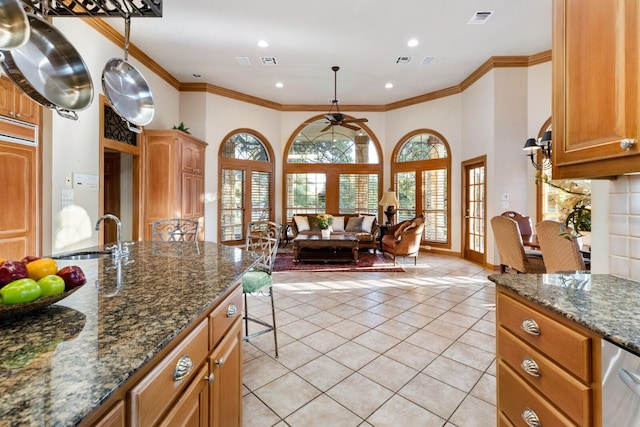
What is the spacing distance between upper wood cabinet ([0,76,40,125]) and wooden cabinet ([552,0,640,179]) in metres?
3.57

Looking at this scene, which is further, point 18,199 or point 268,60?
point 268,60

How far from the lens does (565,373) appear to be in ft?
3.08

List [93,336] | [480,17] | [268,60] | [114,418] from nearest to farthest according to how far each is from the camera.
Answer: [114,418] → [93,336] → [480,17] → [268,60]

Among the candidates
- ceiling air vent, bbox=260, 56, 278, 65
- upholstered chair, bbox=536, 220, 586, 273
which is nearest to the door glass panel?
ceiling air vent, bbox=260, 56, 278, 65

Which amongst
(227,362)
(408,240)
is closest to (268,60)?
(408,240)

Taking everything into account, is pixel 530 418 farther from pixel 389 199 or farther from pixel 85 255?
pixel 389 199

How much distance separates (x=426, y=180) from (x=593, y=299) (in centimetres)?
611

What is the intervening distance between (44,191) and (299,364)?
3.09m

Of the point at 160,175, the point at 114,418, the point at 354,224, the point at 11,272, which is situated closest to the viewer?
the point at 114,418

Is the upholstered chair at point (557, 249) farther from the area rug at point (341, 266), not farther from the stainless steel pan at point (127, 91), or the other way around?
the stainless steel pan at point (127, 91)

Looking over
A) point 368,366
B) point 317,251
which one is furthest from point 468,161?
point 368,366

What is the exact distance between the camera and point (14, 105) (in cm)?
256

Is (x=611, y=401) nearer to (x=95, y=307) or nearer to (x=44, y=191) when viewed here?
(x=95, y=307)

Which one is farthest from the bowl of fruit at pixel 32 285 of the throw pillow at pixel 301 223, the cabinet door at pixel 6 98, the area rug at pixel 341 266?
the throw pillow at pixel 301 223
